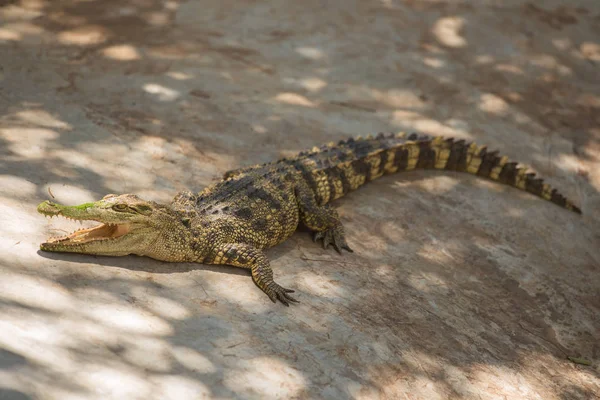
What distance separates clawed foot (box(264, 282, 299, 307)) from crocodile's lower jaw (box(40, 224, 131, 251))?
3.87 feet

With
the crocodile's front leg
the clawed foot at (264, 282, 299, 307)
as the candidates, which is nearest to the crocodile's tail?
the crocodile's front leg

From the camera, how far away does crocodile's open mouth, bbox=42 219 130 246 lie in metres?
4.70

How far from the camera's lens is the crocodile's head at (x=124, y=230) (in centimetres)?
470

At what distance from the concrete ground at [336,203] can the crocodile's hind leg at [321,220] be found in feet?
0.47

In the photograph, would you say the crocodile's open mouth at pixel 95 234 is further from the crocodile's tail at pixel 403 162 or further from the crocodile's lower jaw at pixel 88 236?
the crocodile's tail at pixel 403 162

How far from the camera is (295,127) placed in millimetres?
7707

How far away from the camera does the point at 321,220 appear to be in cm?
607

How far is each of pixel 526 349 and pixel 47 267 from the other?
3.78 metres

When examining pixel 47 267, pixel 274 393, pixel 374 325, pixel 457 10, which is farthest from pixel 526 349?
pixel 457 10

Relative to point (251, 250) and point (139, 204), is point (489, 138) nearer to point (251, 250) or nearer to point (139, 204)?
point (251, 250)

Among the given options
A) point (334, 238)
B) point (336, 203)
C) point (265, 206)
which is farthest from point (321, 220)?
point (336, 203)

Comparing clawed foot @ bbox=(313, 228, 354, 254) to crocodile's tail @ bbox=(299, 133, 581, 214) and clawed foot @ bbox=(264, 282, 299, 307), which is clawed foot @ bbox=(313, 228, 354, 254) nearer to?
crocodile's tail @ bbox=(299, 133, 581, 214)

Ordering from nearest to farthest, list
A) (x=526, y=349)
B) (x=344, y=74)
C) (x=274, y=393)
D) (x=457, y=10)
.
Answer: (x=274, y=393)
(x=526, y=349)
(x=344, y=74)
(x=457, y=10)

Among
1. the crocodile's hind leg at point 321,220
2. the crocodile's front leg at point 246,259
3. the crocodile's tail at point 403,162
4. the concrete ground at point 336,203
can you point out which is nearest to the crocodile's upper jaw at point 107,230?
the concrete ground at point 336,203
